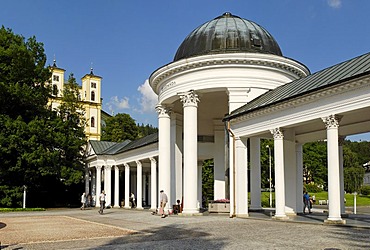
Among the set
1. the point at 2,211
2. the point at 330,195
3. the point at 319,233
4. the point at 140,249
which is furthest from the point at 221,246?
the point at 2,211

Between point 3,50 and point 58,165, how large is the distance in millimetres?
12991

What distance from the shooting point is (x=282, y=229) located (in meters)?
18.2

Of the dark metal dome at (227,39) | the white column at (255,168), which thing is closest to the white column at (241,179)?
the white column at (255,168)

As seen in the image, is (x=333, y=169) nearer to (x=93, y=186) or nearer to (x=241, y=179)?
(x=241, y=179)

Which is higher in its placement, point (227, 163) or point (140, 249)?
point (227, 163)

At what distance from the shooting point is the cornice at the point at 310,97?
19531 millimetres

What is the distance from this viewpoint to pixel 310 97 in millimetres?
21859

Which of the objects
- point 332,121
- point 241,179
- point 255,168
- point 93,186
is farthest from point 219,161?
point 93,186

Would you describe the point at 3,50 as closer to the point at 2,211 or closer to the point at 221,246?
the point at 2,211

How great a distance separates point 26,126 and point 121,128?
3930cm

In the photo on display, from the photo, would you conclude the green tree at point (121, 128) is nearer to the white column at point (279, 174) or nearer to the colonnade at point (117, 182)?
the colonnade at point (117, 182)

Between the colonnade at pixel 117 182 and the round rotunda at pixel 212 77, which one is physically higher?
the round rotunda at pixel 212 77

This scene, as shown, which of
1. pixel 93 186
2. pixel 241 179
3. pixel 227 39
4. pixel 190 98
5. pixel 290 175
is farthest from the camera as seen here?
pixel 93 186

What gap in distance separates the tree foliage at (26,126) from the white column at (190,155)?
20.7m
